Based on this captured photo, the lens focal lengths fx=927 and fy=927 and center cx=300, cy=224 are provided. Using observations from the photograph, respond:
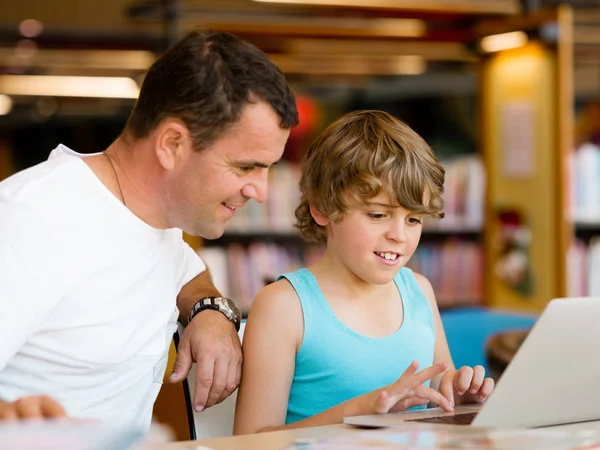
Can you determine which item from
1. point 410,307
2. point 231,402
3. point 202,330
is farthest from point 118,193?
point 410,307

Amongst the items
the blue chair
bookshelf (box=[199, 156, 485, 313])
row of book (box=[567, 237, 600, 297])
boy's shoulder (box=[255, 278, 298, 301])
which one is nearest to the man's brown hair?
boy's shoulder (box=[255, 278, 298, 301])

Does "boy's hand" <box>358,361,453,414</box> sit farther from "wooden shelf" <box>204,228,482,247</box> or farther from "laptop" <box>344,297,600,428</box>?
"wooden shelf" <box>204,228,482,247</box>

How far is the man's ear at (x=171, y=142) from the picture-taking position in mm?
1596

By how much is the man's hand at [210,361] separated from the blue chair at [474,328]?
1539 mm

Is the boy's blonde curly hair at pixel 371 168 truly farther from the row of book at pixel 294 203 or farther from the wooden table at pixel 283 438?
the row of book at pixel 294 203

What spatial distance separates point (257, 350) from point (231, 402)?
176 mm

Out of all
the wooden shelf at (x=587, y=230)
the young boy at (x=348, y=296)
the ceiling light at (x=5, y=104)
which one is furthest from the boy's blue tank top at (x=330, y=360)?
the ceiling light at (x=5, y=104)

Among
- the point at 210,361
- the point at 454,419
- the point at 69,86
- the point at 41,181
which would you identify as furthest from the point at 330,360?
the point at 69,86

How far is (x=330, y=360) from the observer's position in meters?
1.74

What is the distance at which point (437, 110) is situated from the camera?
6203mm

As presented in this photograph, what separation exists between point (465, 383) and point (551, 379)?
0.23 m

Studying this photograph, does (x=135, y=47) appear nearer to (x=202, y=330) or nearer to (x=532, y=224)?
(x=532, y=224)

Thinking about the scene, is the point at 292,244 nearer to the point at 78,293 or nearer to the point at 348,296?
the point at 348,296

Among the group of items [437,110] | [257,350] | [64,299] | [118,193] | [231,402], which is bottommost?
[231,402]
